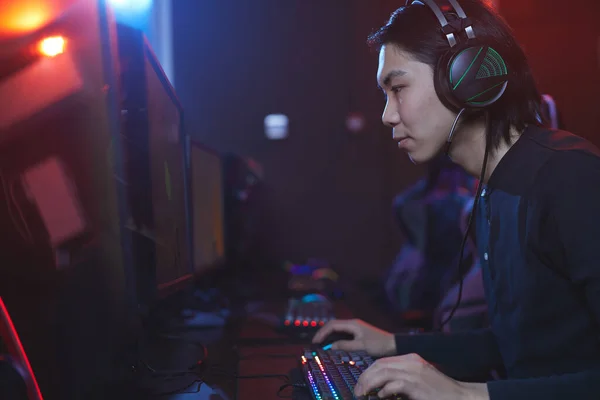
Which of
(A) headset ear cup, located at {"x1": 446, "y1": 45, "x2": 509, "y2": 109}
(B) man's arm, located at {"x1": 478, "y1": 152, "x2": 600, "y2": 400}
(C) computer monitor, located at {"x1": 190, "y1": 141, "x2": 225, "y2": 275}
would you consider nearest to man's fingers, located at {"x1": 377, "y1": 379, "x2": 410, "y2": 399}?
(B) man's arm, located at {"x1": 478, "y1": 152, "x2": 600, "y2": 400}

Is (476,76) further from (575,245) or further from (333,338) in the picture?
(333,338)

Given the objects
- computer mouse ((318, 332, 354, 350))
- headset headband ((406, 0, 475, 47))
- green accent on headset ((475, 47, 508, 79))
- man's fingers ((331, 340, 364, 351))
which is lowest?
computer mouse ((318, 332, 354, 350))

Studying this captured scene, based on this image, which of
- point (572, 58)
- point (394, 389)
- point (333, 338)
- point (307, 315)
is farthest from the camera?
point (572, 58)

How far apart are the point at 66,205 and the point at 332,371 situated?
1.56 feet

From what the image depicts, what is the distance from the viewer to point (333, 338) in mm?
1195

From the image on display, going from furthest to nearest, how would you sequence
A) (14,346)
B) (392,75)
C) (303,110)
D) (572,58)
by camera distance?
(303,110)
(572,58)
(392,75)
(14,346)

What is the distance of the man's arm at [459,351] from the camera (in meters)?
1.05

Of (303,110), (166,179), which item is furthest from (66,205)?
(303,110)

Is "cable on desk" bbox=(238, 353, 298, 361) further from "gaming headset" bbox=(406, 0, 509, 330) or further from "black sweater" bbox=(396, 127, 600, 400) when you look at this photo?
"gaming headset" bbox=(406, 0, 509, 330)

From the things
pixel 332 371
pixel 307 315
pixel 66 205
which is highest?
pixel 66 205

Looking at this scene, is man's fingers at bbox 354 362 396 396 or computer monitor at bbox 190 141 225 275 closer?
man's fingers at bbox 354 362 396 396

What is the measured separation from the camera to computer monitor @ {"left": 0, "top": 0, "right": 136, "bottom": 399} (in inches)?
26.3

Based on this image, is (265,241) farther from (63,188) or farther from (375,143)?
(63,188)

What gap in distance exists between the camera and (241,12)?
3.32m
